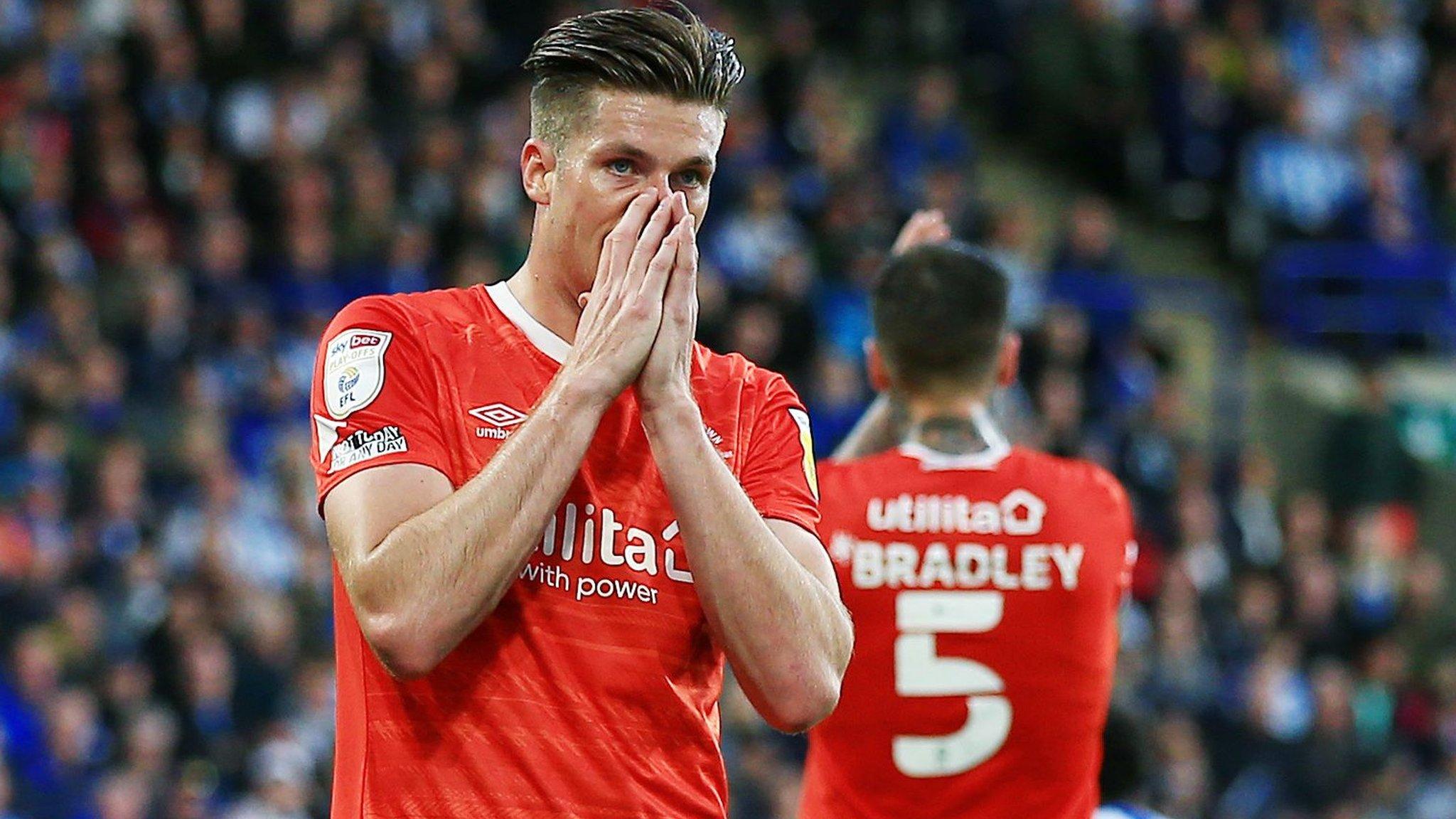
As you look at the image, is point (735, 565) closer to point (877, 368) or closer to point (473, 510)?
point (473, 510)

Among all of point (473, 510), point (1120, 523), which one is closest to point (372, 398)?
point (473, 510)

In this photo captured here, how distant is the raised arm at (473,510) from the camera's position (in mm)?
3023

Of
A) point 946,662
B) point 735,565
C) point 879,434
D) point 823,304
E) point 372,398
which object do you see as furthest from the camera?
point 823,304

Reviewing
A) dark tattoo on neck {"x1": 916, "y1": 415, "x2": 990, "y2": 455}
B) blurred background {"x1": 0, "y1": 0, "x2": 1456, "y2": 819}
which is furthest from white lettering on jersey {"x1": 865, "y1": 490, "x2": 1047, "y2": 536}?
blurred background {"x1": 0, "y1": 0, "x2": 1456, "y2": 819}

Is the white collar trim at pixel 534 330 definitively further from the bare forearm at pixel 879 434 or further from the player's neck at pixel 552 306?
the bare forearm at pixel 879 434

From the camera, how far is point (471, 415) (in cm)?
333

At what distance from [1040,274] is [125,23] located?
640 centimetres

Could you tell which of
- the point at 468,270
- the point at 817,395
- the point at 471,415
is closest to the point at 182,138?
the point at 468,270

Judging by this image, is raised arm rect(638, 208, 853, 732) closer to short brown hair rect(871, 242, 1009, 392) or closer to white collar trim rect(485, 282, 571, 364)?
white collar trim rect(485, 282, 571, 364)

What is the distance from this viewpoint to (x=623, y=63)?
3.32 m

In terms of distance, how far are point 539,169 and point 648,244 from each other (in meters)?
0.34

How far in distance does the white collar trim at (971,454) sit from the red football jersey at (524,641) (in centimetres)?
158

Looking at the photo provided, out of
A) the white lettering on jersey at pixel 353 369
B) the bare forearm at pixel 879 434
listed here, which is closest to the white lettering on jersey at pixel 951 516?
the bare forearm at pixel 879 434

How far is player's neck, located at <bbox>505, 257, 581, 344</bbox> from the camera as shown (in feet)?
11.4
